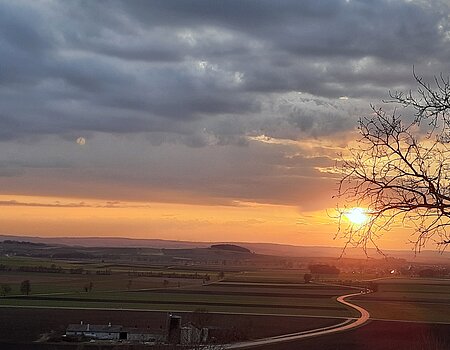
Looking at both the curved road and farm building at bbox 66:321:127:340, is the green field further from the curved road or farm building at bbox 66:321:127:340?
farm building at bbox 66:321:127:340

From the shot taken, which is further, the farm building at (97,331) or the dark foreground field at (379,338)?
the farm building at (97,331)

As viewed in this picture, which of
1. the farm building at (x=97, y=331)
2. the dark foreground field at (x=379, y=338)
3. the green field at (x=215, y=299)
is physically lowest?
the farm building at (x=97, y=331)

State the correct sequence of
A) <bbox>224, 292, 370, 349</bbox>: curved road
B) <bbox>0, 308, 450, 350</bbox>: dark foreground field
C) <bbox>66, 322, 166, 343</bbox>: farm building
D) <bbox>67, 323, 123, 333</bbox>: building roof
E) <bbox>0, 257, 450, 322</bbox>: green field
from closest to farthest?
1. <bbox>0, 308, 450, 350</bbox>: dark foreground field
2. <bbox>224, 292, 370, 349</bbox>: curved road
3. <bbox>66, 322, 166, 343</bbox>: farm building
4. <bbox>67, 323, 123, 333</bbox>: building roof
5. <bbox>0, 257, 450, 322</bbox>: green field

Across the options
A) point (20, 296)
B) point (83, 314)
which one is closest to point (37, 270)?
point (20, 296)

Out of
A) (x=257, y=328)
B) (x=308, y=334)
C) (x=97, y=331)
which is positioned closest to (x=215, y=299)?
(x=257, y=328)

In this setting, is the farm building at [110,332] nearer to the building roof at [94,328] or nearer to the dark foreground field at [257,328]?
the building roof at [94,328]

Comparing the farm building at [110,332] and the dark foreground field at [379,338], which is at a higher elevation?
the dark foreground field at [379,338]

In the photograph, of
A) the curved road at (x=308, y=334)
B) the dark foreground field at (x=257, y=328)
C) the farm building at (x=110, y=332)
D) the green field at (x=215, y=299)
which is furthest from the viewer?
the green field at (x=215, y=299)

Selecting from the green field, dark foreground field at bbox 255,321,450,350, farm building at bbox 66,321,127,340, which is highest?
the green field

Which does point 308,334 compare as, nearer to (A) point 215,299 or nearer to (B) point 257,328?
(B) point 257,328

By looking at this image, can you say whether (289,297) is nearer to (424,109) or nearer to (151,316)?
(151,316)

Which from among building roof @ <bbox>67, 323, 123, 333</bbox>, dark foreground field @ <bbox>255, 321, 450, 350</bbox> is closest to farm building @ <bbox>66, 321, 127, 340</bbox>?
building roof @ <bbox>67, 323, 123, 333</bbox>

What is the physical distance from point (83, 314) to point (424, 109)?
5800cm

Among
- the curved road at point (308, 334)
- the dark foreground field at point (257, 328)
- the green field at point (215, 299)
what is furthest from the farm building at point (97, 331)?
the green field at point (215, 299)
